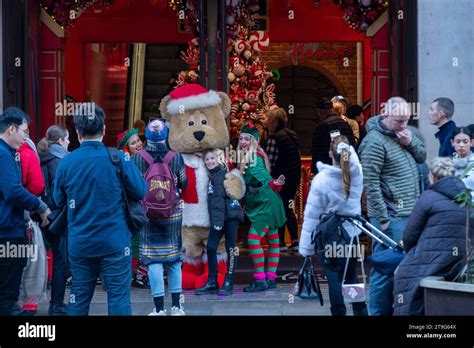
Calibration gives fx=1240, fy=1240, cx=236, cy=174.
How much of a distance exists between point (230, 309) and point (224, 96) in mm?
2349

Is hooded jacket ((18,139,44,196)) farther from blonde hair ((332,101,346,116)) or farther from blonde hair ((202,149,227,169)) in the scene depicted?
blonde hair ((332,101,346,116))

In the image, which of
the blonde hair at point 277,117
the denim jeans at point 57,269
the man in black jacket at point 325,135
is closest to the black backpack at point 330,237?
the denim jeans at point 57,269

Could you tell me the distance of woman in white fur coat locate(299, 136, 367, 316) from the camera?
9859mm

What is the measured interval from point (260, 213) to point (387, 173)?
7.25 feet

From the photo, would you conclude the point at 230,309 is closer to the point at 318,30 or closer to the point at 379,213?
the point at 379,213

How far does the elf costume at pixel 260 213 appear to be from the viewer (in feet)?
40.0

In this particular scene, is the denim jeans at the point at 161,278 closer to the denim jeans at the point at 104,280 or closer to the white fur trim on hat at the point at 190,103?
the denim jeans at the point at 104,280

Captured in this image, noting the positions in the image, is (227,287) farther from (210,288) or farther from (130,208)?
(130,208)

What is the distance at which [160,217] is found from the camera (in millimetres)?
10523

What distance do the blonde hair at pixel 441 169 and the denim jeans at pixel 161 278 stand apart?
9.35 feet

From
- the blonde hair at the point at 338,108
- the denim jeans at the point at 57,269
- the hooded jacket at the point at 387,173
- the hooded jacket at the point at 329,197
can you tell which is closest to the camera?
the hooded jacket at the point at 329,197

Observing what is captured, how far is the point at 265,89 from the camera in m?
15.0

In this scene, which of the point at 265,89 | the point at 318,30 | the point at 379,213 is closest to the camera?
the point at 379,213

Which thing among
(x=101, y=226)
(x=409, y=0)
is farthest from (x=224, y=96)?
(x=101, y=226)
